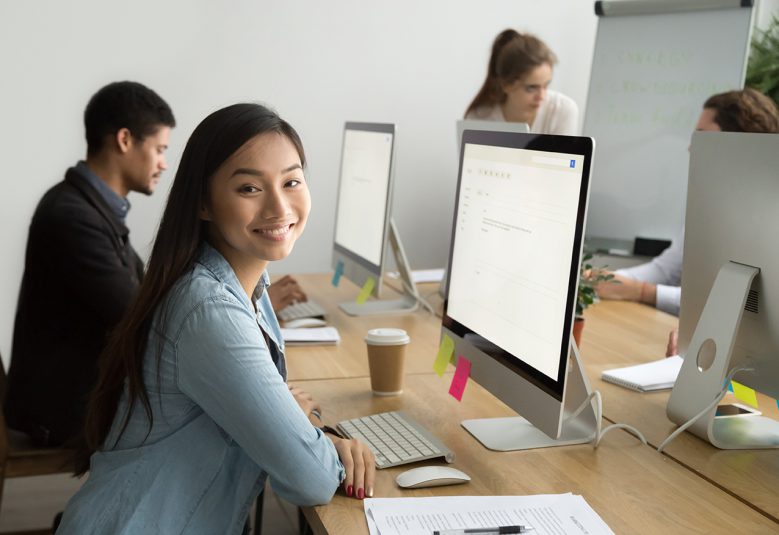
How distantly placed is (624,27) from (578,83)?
17.9 inches

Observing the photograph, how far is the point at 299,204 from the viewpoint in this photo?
4.64ft

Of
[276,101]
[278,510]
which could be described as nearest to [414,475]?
[278,510]

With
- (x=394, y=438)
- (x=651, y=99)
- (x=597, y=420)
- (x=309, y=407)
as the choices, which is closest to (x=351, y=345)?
(x=309, y=407)

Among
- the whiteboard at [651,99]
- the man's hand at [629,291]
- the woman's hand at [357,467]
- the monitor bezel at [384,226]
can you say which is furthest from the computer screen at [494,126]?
the whiteboard at [651,99]

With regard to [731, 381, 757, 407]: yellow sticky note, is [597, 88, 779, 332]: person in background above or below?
above

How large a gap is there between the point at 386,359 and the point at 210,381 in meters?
0.56

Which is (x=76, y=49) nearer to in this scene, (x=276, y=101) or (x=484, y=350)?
(x=276, y=101)

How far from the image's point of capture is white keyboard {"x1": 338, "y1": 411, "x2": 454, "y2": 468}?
54.0 inches

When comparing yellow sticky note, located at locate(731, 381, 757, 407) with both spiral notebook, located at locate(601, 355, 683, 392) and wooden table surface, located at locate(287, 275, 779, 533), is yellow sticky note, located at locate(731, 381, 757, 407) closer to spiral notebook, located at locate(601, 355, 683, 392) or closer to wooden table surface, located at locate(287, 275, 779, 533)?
wooden table surface, located at locate(287, 275, 779, 533)

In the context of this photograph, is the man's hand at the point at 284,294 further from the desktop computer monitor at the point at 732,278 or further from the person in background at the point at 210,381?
the desktop computer monitor at the point at 732,278

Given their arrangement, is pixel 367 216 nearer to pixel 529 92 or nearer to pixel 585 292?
pixel 585 292

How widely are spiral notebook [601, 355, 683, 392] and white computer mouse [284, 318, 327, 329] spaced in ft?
2.61

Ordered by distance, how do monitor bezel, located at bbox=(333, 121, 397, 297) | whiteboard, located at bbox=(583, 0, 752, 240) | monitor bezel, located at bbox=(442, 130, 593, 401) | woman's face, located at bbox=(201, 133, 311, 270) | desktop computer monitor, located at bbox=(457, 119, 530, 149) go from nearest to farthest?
monitor bezel, located at bbox=(442, 130, 593, 401)
woman's face, located at bbox=(201, 133, 311, 270)
monitor bezel, located at bbox=(333, 121, 397, 297)
desktop computer monitor, located at bbox=(457, 119, 530, 149)
whiteboard, located at bbox=(583, 0, 752, 240)

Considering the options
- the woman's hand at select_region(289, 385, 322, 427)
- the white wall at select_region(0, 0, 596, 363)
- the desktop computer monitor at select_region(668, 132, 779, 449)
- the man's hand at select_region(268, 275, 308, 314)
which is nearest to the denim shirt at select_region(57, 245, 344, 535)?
the woman's hand at select_region(289, 385, 322, 427)
